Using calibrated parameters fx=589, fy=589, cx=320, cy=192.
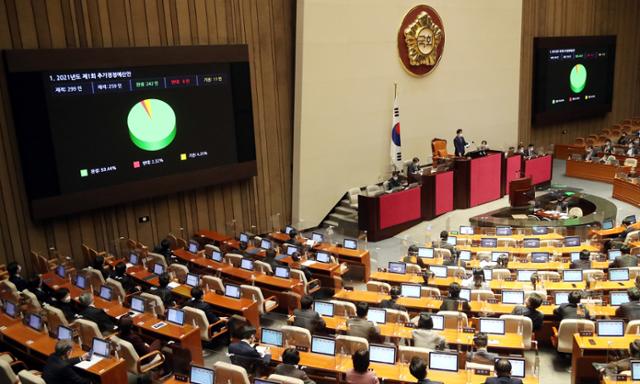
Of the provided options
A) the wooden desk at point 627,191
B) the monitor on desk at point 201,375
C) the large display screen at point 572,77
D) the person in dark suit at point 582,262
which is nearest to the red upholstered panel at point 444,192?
the wooden desk at point 627,191

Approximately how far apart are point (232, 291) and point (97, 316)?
2.23m

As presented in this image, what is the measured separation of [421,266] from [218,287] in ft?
14.0

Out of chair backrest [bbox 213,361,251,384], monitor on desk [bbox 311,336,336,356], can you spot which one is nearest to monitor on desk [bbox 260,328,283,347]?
monitor on desk [bbox 311,336,336,356]

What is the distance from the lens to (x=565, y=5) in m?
23.8

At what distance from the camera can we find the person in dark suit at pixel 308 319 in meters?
8.61

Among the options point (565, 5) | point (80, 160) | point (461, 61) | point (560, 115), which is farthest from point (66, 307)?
point (565, 5)

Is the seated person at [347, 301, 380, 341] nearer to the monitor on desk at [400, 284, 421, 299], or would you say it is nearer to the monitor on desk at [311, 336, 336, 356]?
the monitor on desk at [311, 336, 336, 356]

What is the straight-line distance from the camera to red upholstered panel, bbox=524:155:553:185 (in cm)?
1912

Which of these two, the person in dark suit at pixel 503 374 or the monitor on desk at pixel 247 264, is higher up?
the person in dark suit at pixel 503 374

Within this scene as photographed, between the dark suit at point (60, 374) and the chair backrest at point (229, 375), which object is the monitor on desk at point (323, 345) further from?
the dark suit at point (60, 374)

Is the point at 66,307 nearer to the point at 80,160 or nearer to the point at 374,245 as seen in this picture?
the point at 80,160

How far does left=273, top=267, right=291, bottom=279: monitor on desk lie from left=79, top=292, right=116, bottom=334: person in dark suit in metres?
3.25

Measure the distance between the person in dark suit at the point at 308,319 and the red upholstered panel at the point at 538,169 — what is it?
12.6 m

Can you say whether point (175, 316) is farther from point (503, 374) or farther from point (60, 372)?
point (503, 374)
